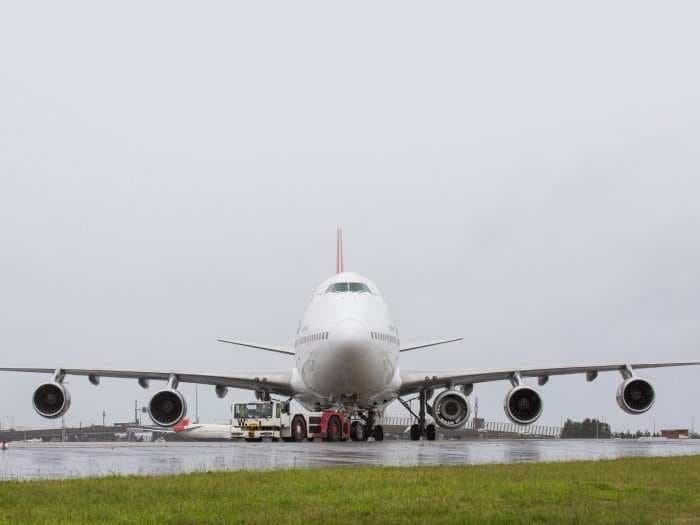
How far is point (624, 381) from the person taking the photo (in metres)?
35.6

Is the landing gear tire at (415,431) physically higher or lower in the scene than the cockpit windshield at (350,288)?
lower

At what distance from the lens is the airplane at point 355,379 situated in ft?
108

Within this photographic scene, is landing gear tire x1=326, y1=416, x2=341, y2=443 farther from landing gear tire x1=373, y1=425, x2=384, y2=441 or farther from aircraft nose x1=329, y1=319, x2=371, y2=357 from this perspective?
landing gear tire x1=373, y1=425, x2=384, y2=441

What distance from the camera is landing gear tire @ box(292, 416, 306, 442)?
3447 centimetres

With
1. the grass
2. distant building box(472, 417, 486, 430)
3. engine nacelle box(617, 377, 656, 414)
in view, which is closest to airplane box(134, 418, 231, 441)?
distant building box(472, 417, 486, 430)

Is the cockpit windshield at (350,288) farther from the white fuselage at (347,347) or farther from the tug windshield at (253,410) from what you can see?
the tug windshield at (253,410)

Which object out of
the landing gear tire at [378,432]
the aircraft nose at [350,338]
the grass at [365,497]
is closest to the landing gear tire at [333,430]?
the aircraft nose at [350,338]

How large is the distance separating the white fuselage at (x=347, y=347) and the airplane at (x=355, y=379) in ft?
0.11

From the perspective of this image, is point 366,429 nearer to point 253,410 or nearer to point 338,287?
point 253,410

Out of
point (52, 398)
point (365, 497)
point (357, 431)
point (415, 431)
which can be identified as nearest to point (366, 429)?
point (357, 431)

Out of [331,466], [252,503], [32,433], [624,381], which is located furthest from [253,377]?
[32,433]

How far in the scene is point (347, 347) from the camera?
105 feet

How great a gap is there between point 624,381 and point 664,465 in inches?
791

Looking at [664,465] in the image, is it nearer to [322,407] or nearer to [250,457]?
[250,457]
